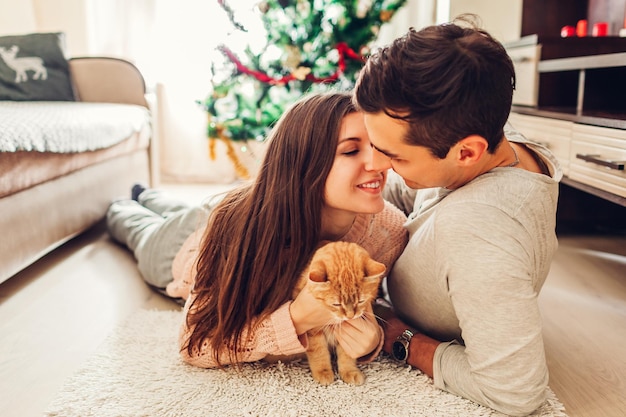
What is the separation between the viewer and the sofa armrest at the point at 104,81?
272 centimetres

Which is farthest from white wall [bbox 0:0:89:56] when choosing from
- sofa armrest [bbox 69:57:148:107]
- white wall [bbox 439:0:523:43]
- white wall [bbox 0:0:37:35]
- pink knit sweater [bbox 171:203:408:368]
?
pink knit sweater [bbox 171:203:408:368]

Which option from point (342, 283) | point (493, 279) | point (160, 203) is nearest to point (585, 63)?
point (493, 279)

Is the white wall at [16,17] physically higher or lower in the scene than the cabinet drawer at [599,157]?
higher

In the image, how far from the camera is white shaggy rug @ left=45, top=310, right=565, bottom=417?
104 cm

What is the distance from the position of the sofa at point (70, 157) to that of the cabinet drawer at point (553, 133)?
1.66 m

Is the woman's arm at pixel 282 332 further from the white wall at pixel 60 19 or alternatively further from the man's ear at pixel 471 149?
the white wall at pixel 60 19

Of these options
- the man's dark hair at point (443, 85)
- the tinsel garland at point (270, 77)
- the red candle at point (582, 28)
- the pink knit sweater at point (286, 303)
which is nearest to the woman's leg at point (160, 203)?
the pink knit sweater at point (286, 303)

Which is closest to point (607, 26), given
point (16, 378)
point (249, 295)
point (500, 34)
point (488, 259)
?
point (500, 34)

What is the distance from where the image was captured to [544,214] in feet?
3.44

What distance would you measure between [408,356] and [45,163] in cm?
128

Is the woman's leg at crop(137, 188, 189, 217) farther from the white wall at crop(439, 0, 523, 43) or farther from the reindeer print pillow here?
the white wall at crop(439, 0, 523, 43)

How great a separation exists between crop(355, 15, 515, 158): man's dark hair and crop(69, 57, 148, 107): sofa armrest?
2070 millimetres

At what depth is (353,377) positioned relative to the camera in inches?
44.6

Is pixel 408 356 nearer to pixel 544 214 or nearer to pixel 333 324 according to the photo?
pixel 333 324
